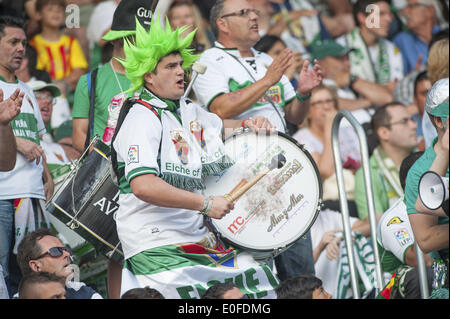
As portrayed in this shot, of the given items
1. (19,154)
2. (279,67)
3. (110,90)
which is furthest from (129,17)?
(19,154)

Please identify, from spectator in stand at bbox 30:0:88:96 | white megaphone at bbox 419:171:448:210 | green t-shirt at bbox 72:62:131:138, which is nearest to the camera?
white megaphone at bbox 419:171:448:210

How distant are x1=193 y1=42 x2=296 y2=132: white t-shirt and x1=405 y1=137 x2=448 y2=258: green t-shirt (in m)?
0.88

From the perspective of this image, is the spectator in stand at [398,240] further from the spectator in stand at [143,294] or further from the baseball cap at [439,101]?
the spectator in stand at [143,294]

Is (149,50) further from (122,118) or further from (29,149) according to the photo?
(29,149)

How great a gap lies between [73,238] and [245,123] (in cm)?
124

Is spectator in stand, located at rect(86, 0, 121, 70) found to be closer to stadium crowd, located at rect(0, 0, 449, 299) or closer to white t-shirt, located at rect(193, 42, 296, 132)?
stadium crowd, located at rect(0, 0, 449, 299)

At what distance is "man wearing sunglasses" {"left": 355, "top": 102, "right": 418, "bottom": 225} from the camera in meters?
6.84

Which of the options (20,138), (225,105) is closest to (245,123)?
(225,105)

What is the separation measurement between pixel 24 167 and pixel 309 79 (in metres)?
1.82

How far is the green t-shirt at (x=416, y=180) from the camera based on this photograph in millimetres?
5227

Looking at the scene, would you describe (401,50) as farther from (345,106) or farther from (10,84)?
(10,84)

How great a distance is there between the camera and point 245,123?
209 inches

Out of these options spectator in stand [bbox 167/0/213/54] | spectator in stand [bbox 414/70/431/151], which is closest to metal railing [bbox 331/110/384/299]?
spectator in stand [bbox 167/0/213/54]

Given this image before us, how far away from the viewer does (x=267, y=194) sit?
17.2 ft
